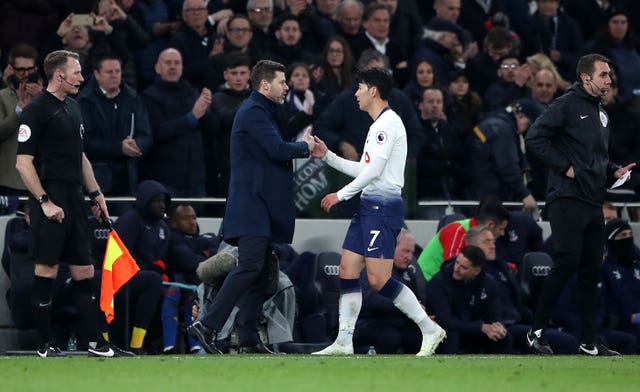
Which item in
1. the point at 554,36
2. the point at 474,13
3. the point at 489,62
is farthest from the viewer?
the point at 474,13

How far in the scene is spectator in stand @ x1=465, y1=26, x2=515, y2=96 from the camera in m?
19.4

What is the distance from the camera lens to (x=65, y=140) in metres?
12.5

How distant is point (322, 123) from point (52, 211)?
191 inches

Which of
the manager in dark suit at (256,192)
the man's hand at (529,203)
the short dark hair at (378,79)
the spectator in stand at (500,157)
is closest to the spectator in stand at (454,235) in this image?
the man's hand at (529,203)

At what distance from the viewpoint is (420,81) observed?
59.3 feet

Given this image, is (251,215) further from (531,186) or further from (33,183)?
(531,186)

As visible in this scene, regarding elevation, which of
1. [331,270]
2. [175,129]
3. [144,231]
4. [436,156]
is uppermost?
[175,129]

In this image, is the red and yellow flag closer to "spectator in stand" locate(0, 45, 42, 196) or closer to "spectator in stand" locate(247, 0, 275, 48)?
"spectator in stand" locate(0, 45, 42, 196)

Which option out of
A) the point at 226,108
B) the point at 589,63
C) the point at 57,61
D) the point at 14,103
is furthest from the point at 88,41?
the point at 589,63

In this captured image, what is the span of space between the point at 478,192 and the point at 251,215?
553 centimetres

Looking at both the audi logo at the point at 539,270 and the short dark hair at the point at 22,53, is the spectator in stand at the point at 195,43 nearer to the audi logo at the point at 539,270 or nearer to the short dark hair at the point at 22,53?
the short dark hair at the point at 22,53

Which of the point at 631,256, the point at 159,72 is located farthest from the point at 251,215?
the point at 631,256

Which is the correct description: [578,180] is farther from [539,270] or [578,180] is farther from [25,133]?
[25,133]

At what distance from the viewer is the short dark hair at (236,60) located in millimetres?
16578
